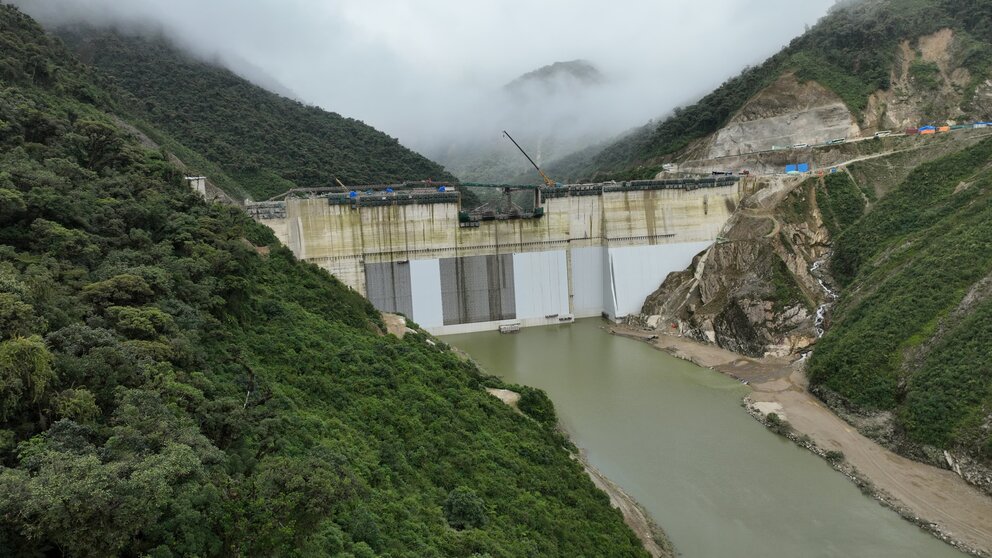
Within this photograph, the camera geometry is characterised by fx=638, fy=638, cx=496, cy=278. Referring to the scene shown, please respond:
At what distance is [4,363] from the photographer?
8.20 metres

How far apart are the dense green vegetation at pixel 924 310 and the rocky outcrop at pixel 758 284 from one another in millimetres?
1835

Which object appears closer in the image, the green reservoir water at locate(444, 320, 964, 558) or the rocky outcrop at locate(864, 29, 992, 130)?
the green reservoir water at locate(444, 320, 964, 558)

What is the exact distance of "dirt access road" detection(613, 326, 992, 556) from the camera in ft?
56.1

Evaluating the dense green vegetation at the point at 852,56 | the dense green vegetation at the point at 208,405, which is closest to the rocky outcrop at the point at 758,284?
the dense green vegetation at the point at 852,56

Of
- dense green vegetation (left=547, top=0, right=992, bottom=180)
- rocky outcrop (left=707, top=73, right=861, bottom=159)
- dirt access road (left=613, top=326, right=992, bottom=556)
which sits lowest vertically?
dirt access road (left=613, top=326, right=992, bottom=556)

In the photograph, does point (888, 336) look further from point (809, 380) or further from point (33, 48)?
point (33, 48)

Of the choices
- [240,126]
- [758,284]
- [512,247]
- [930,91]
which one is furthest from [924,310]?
[240,126]

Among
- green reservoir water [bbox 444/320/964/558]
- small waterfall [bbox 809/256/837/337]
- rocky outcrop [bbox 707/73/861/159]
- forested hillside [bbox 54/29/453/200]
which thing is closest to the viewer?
green reservoir water [bbox 444/320/964/558]

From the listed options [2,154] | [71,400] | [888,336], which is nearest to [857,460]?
[888,336]

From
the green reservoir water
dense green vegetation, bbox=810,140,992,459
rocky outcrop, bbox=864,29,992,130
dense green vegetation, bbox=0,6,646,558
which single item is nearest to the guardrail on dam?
the green reservoir water

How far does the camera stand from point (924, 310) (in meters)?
23.9

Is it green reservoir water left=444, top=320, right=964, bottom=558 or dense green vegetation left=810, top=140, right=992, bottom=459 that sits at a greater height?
dense green vegetation left=810, top=140, right=992, bottom=459

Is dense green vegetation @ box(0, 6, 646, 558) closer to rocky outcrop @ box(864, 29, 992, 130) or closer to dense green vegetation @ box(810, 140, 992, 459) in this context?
dense green vegetation @ box(810, 140, 992, 459)

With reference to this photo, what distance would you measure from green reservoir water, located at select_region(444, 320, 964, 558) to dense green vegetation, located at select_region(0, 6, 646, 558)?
9.40 feet
